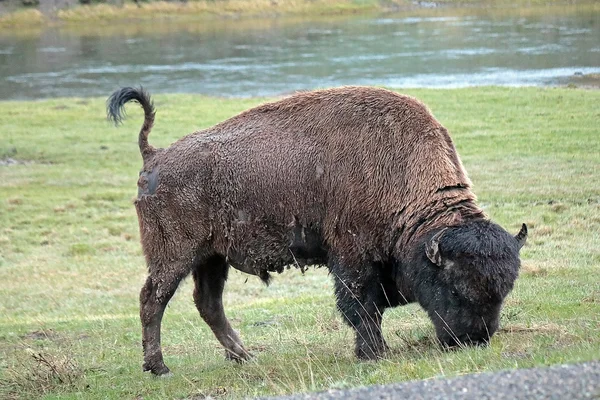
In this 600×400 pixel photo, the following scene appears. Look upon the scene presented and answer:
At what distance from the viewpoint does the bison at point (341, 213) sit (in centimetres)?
712

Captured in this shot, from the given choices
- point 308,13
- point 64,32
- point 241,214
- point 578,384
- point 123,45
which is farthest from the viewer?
point 308,13

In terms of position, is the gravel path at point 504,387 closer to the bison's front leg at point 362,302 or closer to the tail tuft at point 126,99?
the bison's front leg at point 362,302

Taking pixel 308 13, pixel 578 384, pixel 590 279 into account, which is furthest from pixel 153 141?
pixel 308 13

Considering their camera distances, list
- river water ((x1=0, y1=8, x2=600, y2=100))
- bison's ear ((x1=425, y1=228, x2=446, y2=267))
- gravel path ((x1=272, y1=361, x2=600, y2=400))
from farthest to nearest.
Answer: river water ((x1=0, y1=8, x2=600, y2=100)) → bison's ear ((x1=425, y1=228, x2=446, y2=267)) → gravel path ((x1=272, y1=361, x2=600, y2=400))

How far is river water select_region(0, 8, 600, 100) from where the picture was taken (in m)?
37.9

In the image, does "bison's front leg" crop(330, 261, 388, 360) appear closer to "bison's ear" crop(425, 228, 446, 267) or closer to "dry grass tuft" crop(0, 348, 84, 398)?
"bison's ear" crop(425, 228, 446, 267)

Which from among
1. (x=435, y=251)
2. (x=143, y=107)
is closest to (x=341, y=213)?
(x=435, y=251)

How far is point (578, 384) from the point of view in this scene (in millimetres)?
4934

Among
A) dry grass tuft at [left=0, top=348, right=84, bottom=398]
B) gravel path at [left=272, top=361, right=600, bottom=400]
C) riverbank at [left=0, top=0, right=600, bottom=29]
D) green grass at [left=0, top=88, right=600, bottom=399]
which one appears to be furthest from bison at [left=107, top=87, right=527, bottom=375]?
riverbank at [left=0, top=0, right=600, bottom=29]

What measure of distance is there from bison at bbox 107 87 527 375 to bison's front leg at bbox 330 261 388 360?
0.01 meters

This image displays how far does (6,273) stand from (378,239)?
921 cm

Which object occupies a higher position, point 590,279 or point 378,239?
point 378,239

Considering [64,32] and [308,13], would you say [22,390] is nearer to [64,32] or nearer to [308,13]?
[64,32]

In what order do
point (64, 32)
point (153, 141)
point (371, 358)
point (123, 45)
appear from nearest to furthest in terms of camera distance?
point (371, 358) < point (153, 141) < point (123, 45) < point (64, 32)
